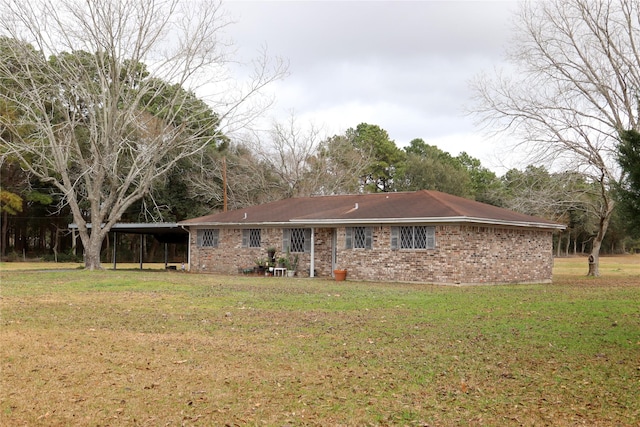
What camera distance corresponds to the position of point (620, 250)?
69.2 meters

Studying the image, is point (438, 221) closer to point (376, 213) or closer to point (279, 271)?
point (376, 213)

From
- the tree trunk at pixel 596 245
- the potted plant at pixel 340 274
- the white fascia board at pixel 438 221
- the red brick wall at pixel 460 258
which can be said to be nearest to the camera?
the white fascia board at pixel 438 221

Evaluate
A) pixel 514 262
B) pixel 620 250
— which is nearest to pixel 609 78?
pixel 514 262

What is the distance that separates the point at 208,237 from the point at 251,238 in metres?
2.65

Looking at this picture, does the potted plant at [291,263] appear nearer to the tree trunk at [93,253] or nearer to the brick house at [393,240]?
the brick house at [393,240]

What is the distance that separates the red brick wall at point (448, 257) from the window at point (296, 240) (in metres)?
0.25

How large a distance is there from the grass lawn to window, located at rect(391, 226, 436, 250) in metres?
7.22

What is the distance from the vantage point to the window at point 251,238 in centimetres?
2689

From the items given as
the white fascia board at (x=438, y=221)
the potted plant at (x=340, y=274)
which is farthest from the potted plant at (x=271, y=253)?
the potted plant at (x=340, y=274)

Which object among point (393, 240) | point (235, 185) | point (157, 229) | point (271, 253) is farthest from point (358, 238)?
point (235, 185)

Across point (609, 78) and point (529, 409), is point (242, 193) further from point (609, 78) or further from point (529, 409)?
point (529, 409)

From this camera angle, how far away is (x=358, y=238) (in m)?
23.2

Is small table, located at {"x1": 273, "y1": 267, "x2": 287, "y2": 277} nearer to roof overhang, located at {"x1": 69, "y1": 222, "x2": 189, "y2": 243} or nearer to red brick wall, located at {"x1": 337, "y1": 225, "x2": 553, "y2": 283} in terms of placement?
red brick wall, located at {"x1": 337, "y1": 225, "x2": 553, "y2": 283}

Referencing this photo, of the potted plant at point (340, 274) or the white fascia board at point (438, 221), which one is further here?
the potted plant at point (340, 274)
